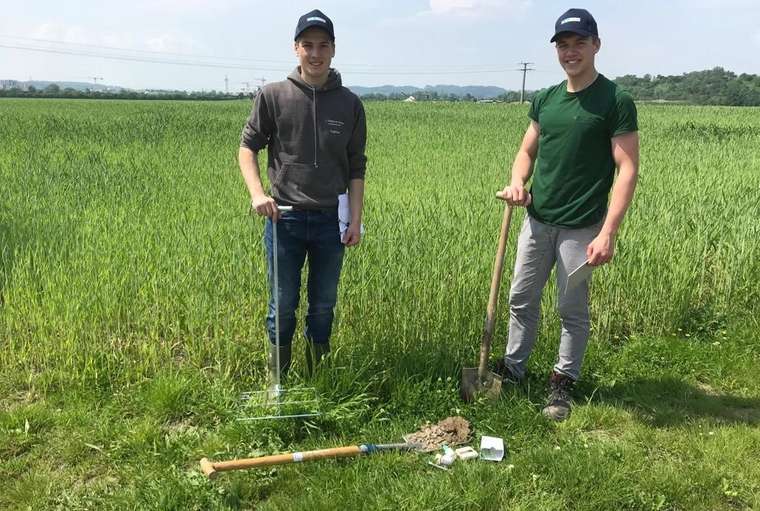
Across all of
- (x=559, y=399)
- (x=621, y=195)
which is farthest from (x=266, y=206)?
(x=559, y=399)

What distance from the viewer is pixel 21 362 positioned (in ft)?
11.1

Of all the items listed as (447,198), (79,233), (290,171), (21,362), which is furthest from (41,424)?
(447,198)

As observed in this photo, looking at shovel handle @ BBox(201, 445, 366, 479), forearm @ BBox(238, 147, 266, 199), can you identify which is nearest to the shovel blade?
shovel handle @ BBox(201, 445, 366, 479)

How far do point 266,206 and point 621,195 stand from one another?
167cm

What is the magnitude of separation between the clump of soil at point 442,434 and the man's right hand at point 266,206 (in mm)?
1301

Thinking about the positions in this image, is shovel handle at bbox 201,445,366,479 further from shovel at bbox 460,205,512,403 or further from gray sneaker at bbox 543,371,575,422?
gray sneaker at bbox 543,371,575,422

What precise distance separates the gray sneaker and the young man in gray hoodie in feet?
4.35

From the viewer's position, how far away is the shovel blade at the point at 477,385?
3.20 meters

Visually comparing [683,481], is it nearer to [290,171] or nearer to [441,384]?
[441,384]

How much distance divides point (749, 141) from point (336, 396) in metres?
17.0

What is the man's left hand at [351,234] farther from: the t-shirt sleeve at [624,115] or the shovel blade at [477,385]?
the t-shirt sleeve at [624,115]

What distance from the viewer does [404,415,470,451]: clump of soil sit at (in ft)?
9.30

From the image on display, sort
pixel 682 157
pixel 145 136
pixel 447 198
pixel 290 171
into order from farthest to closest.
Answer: pixel 145 136, pixel 682 157, pixel 447 198, pixel 290 171

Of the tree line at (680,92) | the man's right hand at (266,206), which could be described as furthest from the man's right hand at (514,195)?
the tree line at (680,92)
